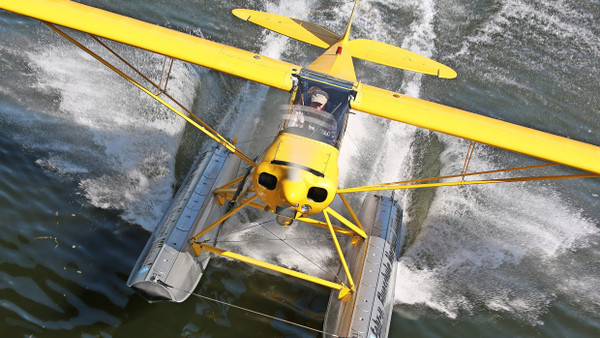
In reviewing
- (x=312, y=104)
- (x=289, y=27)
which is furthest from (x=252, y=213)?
(x=289, y=27)

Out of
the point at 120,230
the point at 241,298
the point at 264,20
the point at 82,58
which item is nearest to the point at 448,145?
the point at 264,20

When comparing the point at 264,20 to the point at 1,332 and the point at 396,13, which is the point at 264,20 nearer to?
the point at 396,13

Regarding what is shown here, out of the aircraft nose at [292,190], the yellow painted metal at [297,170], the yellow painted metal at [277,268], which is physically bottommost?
the yellow painted metal at [277,268]

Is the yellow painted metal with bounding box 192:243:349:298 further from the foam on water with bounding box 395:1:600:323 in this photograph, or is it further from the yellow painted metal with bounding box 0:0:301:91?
the yellow painted metal with bounding box 0:0:301:91

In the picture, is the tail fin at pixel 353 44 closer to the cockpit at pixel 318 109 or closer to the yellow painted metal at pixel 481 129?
the yellow painted metal at pixel 481 129

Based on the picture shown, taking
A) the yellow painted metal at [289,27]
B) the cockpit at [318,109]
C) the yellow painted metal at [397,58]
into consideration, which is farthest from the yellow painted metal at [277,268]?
the yellow painted metal at [289,27]

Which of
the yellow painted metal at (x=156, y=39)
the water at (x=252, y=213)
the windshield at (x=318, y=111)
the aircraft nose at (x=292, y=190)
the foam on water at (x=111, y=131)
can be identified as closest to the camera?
the aircraft nose at (x=292, y=190)

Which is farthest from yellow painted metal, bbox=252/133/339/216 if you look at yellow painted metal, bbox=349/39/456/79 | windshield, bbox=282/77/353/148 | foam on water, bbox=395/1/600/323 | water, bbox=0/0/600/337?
yellow painted metal, bbox=349/39/456/79

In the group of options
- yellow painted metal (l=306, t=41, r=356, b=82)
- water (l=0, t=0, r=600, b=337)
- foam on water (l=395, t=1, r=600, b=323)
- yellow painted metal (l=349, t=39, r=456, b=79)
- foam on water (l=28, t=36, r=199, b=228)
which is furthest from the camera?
yellow painted metal (l=349, t=39, r=456, b=79)
